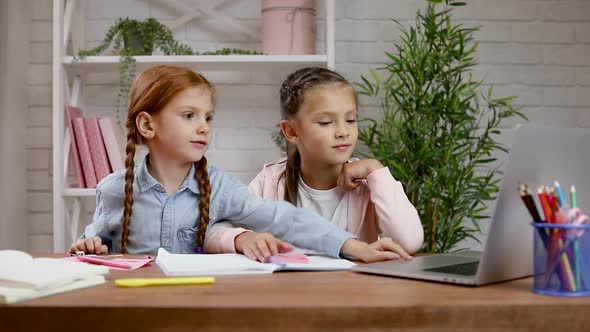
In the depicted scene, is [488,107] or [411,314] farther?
[488,107]

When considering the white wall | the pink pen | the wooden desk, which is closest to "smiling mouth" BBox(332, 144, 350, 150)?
the pink pen

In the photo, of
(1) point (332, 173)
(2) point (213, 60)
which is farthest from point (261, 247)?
(2) point (213, 60)

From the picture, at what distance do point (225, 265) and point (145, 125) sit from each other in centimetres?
58

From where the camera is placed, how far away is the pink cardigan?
1.48 meters

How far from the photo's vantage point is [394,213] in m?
1.63

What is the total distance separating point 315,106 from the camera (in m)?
1.79

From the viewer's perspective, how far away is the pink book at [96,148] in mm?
2757

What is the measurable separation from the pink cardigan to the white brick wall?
3.99 feet

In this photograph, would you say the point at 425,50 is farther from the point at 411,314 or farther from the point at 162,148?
the point at 411,314

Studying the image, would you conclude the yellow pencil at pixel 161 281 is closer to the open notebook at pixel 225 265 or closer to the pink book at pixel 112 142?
the open notebook at pixel 225 265

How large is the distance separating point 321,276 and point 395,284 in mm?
123

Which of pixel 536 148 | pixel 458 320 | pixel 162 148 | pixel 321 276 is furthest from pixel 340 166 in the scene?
pixel 458 320

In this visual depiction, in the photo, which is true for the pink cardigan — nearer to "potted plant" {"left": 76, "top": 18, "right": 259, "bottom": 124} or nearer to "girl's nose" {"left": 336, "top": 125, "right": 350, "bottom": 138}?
"girl's nose" {"left": 336, "top": 125, "right": 350, "bottom": 138}

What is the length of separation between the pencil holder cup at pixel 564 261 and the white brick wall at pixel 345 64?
7.36 feet
